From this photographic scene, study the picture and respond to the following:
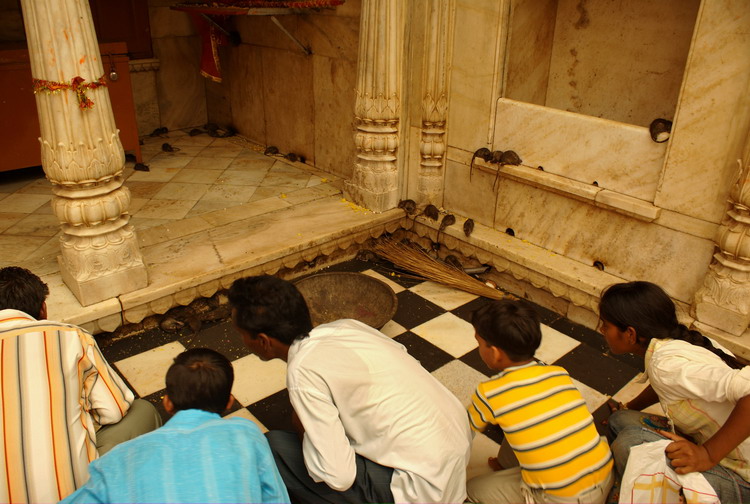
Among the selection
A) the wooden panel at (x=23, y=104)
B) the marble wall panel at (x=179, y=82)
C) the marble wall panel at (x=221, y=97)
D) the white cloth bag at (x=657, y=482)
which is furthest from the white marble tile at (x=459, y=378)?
the marble wall panel at (x=179, y=82)

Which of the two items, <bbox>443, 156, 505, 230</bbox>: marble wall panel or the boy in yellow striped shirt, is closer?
the boy in yellow striped shirt

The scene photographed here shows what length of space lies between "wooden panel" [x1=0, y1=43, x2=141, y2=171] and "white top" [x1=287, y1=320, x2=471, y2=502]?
4604 millimetres

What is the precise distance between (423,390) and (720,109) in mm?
2614

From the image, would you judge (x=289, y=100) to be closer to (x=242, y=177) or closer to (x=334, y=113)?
(x=334, y=113)

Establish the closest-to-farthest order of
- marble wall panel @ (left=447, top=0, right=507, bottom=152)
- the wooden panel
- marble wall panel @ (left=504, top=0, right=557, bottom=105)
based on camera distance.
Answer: marble wall panel @ (left=447, top=0, right=507, bottom=152) < marble wall panel @ (left=504, top=0, right=557, bottom=105) < the wooden panel

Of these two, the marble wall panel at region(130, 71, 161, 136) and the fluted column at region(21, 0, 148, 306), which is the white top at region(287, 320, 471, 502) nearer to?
the fluted column at region(21, 0, 148, 306)

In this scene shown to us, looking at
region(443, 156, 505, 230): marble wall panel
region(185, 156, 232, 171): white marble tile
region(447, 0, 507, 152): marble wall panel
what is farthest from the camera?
region(185, 156, 232, 171): white marble tile

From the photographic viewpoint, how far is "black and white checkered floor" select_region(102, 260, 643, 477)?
3381mm

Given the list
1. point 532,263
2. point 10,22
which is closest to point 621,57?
point 532,263

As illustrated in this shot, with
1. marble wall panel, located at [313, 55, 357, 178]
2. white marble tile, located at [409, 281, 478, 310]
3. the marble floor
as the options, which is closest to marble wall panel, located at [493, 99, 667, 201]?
white marble tile, located at [409, 281, 478, 310]

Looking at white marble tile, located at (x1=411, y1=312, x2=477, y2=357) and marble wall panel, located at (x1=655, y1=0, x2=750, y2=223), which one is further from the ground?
marble wall panel, located at (x1=655, y1=0, x2=750, y2=223)

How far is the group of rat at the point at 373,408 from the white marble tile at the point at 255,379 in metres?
1.13

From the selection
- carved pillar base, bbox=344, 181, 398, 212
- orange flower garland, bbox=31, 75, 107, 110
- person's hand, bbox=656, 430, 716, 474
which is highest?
orange flower garland, bbox=31, 75, 107, 110

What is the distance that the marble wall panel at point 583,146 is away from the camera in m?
3.90
